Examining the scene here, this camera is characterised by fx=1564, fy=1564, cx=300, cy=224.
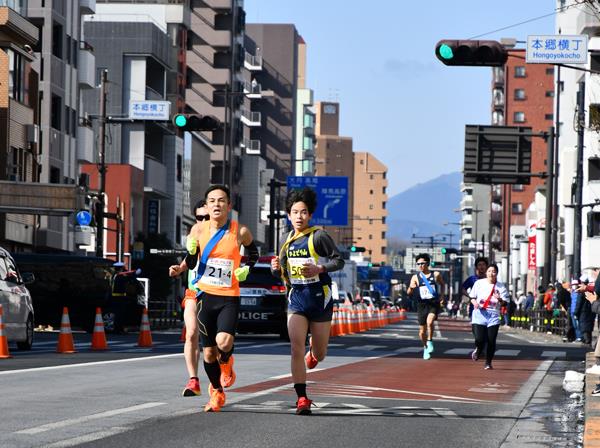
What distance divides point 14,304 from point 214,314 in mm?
13483

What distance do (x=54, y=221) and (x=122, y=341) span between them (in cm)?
3133

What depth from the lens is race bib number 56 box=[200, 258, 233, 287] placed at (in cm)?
1260

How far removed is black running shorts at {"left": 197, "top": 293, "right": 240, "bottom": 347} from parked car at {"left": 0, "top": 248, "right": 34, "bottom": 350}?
12.4 meters

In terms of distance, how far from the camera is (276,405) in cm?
1313

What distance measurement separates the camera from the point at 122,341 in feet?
108

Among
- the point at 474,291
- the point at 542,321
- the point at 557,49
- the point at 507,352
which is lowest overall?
the point at 542,321

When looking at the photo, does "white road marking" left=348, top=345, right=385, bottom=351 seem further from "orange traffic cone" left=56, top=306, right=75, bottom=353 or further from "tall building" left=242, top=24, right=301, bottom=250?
A: "tall building" left=242, top=24, right=301, bottom=250

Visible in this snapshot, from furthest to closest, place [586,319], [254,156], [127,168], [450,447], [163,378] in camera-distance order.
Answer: [254,156]
[127,168]
[586,319]
[163,378]
[450,447]

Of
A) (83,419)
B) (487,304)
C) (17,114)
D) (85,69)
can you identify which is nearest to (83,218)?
(17,114)

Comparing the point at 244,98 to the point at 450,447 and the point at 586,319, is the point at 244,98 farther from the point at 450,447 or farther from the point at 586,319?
the point at 450,447

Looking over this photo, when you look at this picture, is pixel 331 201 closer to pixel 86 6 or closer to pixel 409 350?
pixel 86 6

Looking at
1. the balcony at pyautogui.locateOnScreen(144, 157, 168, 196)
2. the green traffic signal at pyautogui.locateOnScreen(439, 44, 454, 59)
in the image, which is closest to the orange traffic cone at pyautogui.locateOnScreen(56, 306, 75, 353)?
the green traffic signal at pyautogui.locateOnScreen(439, 44, 454, 59)

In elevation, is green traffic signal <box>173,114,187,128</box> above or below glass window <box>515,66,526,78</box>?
below

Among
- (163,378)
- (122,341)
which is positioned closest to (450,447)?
(163,378)
